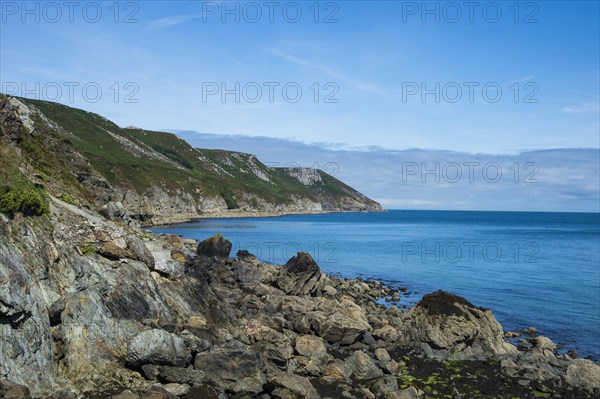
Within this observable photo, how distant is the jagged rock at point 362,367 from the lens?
857 inches

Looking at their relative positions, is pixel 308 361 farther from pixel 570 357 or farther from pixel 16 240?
pixel 570 357

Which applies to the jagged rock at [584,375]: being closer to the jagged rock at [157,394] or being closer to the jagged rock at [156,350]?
the jagged rock at [156,350]

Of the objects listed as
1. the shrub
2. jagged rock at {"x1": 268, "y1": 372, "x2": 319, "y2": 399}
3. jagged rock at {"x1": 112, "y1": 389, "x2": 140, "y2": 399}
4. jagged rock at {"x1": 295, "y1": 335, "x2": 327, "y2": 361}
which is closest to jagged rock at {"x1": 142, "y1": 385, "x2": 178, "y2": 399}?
jagged rock at {"x1": 112, "y1": 389, "x2": 140, "y2": 399}

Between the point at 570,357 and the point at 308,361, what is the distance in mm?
16686

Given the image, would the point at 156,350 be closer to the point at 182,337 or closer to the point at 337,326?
the point at 182,337

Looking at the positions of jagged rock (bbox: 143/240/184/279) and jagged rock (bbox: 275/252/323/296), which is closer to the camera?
jagged rock (bbox: 143/240/184/279)

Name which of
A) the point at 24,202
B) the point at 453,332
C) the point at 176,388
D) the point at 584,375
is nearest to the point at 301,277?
the point at 453,332

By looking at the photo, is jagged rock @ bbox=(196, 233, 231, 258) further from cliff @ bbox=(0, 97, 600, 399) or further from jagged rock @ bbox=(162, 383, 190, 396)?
jagged rock @ bbox=(162, 383, 190, 396)

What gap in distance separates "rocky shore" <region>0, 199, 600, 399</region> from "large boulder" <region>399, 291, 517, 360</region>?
67 mm

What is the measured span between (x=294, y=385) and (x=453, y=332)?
12.1 meters

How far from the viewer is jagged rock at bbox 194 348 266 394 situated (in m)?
18.2

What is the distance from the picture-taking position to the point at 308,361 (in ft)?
73.0

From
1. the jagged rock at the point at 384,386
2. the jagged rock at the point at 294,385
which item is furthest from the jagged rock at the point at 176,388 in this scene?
the jagged rock at the point at 384,386

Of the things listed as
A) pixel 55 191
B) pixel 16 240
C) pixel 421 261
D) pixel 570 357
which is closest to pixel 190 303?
pixel 16 240
